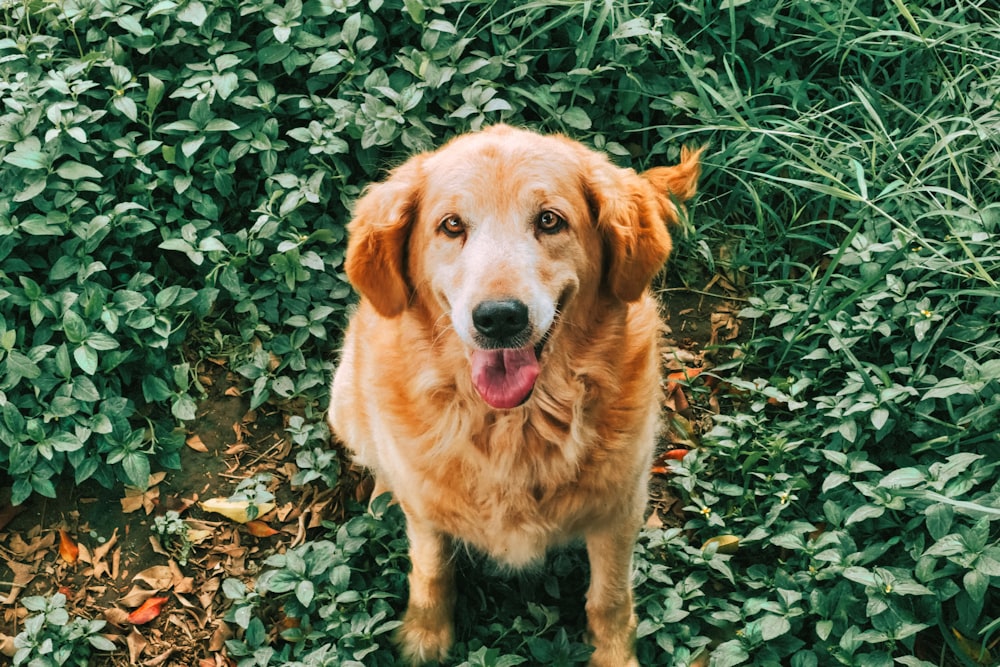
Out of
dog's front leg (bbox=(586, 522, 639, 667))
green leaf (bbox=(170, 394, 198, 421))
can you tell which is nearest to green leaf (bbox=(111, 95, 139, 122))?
green leaf (bbox=(170, 394, 198, 421))

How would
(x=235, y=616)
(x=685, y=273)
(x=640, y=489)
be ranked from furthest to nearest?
1. (x=685, y=273)
2. (x=235, y=616)
3. (x=640, y=489)

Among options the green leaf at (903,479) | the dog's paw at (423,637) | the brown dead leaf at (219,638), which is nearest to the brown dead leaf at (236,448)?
the brown dead leaf at (219,638)

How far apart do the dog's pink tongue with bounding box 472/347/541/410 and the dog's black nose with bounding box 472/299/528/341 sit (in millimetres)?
186

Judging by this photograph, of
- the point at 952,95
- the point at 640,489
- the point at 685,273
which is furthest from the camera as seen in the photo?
the point at 685,273

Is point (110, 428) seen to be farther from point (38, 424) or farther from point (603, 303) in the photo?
point (603, 303)

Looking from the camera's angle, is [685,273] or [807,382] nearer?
[807,382]

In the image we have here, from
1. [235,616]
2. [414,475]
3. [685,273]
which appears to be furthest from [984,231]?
[235,616]

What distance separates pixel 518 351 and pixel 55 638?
201 cm

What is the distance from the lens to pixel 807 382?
3.58 metres

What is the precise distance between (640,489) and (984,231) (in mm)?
1758

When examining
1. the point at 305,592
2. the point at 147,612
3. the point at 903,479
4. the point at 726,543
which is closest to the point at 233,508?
the point at 147,612

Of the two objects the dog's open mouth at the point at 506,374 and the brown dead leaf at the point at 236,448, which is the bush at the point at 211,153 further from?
the dog's open mouth at the point at 506,374

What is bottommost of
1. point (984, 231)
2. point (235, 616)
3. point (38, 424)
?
point (235, 616)

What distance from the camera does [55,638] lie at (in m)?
3.12
